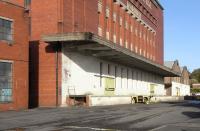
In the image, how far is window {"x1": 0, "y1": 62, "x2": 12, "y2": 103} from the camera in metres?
31.0

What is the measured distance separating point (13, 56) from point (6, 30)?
2024mm

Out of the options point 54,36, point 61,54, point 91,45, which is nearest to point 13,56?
point 54,36

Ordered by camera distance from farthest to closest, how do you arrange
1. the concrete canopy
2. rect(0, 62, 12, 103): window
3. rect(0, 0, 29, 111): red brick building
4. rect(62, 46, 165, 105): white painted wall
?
rect(62, 46, 165, 105): white painted wall < the concrete canopy < rect(0, 0, 29, 111): red brick building < rect(0, 62, 12, 103): window

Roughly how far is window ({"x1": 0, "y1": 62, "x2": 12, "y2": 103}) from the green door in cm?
1794

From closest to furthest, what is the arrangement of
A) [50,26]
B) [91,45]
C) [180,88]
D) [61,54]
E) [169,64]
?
[61,54]
[50,26]
[91,45]
[180,88]
[169,64]

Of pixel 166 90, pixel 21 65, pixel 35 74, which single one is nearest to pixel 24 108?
pixel 21 65

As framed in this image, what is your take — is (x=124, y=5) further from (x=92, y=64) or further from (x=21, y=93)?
(x=21, y=93)

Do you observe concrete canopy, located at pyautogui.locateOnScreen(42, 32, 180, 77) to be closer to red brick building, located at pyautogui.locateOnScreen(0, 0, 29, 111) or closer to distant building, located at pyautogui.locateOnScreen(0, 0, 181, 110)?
distant building, located at pyautogui.locateOnScreen(0, 0, 181, 110)

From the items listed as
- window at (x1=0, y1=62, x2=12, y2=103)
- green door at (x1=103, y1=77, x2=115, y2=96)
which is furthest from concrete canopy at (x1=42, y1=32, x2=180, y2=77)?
window at (x1=0, y1=62, x2=12, y2=103)

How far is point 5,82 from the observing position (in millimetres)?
31391

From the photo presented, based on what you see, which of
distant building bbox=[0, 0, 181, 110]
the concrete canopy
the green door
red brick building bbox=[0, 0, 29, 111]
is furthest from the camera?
the green door

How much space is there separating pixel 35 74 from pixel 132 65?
24.1 meters

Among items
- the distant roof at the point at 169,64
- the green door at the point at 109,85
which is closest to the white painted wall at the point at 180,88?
the distant roof at the point at 169,64

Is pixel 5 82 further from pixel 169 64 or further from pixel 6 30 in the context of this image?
pixel 169 64
